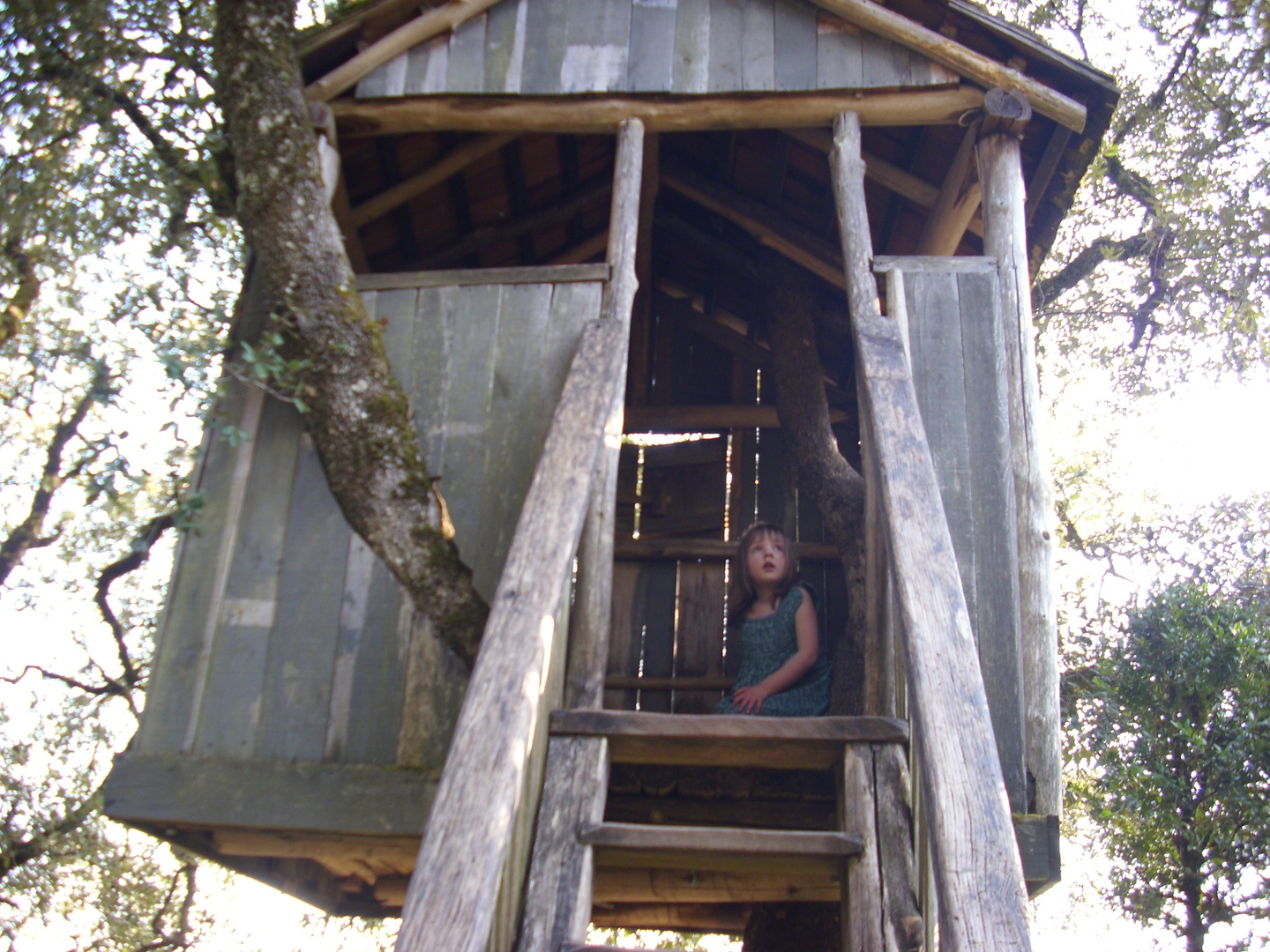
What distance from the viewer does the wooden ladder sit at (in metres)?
2.82

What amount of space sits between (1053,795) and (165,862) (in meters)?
8.90

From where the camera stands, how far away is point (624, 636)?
6395mm

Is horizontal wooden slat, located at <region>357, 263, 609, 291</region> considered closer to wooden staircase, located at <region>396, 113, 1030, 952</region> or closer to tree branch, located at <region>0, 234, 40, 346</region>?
wooden staircase, located at <region>396, 113, 1030, 952</region>

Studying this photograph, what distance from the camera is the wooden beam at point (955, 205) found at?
522cm

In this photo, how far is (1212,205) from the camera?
8.31m

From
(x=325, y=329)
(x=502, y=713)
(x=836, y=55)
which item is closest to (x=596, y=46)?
(x=836, y=55)

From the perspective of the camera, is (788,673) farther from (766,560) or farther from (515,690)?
(515,690)

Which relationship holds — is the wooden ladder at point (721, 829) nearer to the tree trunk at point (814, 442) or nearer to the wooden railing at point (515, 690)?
the wooden railing at point (515, 690)

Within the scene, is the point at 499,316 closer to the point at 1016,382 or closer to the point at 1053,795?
the point at 1016,382

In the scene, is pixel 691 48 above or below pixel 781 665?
above

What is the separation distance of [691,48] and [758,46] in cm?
31

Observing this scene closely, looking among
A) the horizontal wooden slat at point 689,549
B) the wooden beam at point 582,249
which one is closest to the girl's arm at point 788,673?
the horizontal wooden slat at point 689,549

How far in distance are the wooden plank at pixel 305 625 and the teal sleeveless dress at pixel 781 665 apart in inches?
70.8

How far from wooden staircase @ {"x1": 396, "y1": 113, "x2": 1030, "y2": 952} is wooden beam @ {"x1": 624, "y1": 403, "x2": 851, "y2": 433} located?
124 inches
